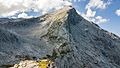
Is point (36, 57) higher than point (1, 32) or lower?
lower

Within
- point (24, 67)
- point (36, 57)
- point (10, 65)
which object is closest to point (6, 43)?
point (36, 57)

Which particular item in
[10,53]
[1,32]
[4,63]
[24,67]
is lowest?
[24,67]

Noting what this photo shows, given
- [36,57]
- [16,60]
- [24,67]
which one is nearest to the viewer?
[24,67]

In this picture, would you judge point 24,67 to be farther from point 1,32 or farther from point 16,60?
point 1,32

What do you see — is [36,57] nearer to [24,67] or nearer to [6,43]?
[6,43]

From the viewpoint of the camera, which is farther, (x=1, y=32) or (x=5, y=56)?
(x=1, y=32)

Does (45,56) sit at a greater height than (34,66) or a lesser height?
greater

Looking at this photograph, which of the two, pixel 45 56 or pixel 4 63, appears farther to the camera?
pixel 45 56

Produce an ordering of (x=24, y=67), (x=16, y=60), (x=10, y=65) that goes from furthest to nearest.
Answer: (x=16, y=60)
(x=10, y=65)
(x=24, y=67)

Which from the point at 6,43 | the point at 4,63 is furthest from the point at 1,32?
the point at 4,63
